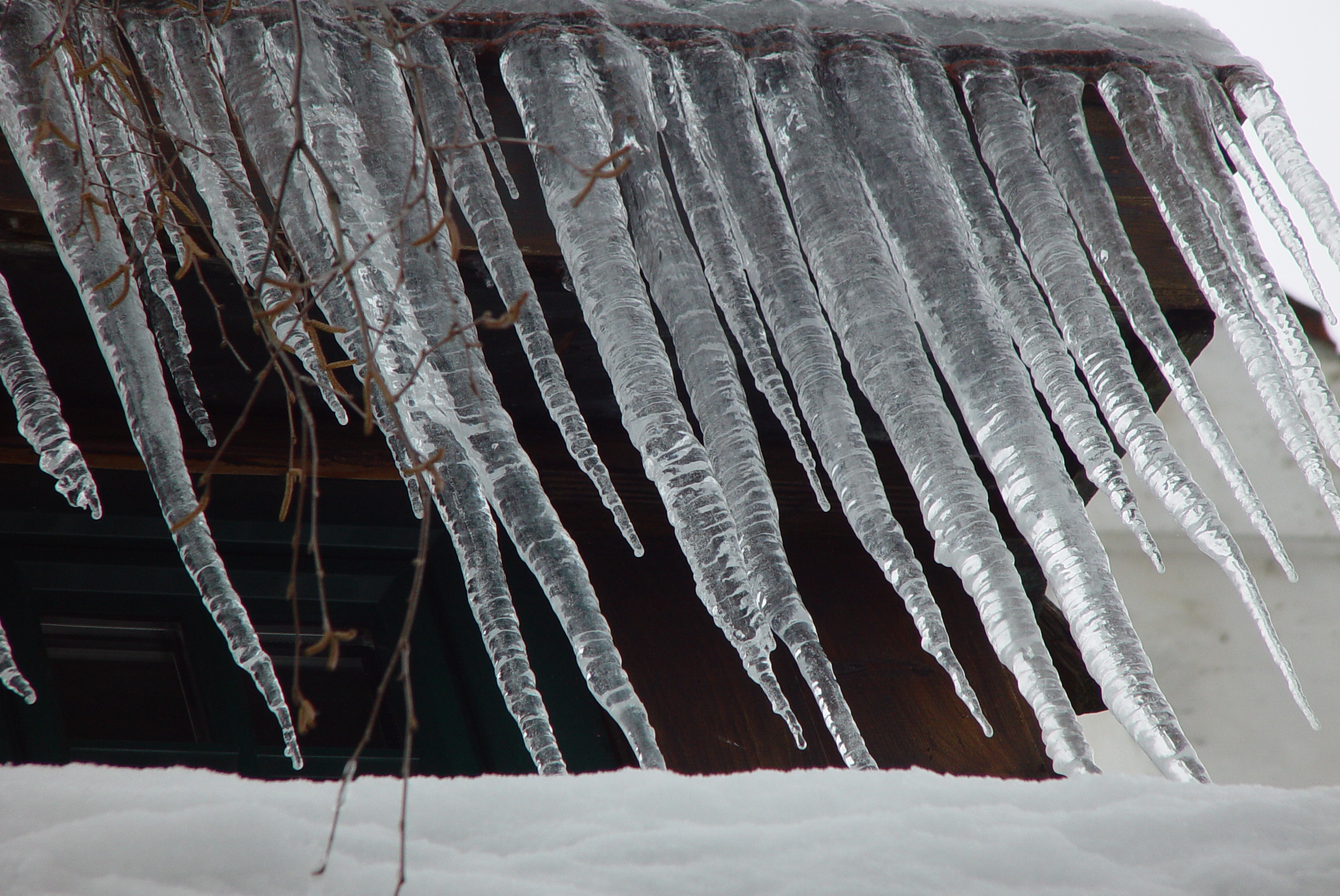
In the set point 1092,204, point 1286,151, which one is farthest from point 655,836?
point 1286,151

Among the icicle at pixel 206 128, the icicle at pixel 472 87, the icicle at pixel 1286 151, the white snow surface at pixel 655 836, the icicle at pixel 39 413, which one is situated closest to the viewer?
the white snow surface at pixel 655 836

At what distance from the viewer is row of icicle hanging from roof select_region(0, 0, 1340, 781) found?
4.06 ft

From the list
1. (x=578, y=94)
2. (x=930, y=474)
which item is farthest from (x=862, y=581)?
(x=578, y=94)

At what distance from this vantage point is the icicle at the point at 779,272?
1338mm

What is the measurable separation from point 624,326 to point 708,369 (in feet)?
0.42

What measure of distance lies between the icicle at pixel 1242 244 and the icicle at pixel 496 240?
102cm

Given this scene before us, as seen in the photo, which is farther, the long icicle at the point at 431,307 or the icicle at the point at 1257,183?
the icicle at the point at 1257,183

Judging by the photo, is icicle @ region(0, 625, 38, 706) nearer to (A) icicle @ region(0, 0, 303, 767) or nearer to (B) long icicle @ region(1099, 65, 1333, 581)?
(A) icicle @ region(0, 0, 303, 767)

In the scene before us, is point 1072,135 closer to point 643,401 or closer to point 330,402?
point 643,401

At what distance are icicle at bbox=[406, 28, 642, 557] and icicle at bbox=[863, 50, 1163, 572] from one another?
2.00ft

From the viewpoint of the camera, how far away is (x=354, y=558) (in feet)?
6.80

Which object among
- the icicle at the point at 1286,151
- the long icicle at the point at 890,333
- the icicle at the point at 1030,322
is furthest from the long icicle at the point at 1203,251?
the long icicle at the point at 890,333

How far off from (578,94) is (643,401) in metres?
0.48

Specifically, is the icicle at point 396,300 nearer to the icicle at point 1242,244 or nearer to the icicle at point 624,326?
the icicle at point 624,326
